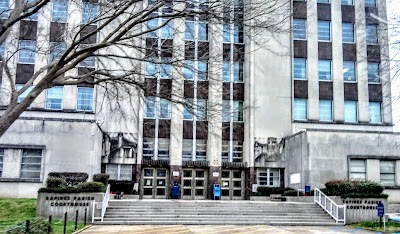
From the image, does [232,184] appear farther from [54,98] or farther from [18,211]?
[18,211]

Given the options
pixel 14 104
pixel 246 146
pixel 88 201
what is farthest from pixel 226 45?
pixel 14 104

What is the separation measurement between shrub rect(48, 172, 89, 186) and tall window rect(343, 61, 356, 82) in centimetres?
2215

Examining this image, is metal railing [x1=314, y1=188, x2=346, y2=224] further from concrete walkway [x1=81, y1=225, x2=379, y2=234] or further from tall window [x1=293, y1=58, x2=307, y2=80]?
tall window [x1=293, y1=58, x2=307, y2=80]

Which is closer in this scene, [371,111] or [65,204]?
[65,204]

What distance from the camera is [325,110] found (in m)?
35.7

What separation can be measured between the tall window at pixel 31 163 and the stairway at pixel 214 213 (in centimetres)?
645

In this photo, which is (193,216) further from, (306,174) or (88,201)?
(306,174)

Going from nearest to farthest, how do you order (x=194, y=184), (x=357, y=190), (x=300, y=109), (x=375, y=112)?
(x=357, y=190), (x=194, y=184), (x=300, y=109), (x=375, y=112)

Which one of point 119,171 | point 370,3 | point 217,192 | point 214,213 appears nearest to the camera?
point 214,213

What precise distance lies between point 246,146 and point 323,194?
11073mm

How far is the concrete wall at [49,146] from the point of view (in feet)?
89.1

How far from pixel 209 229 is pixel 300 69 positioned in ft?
65.9

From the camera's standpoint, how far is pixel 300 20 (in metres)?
36.2

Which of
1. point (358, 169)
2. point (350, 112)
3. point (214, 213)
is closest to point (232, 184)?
point (358, 169)
